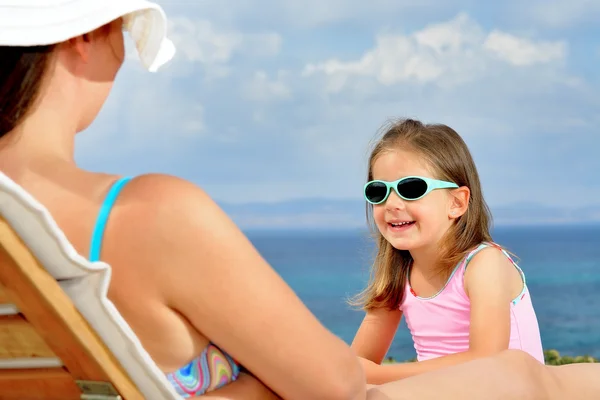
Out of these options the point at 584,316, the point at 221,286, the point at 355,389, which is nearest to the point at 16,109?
the point at 221,286

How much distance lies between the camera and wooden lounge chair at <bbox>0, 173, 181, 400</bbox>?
1.20 metres

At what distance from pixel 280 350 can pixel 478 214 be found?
201 cm

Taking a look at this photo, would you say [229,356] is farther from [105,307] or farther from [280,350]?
[105,307]

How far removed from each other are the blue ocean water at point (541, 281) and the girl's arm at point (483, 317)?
6.33 metres

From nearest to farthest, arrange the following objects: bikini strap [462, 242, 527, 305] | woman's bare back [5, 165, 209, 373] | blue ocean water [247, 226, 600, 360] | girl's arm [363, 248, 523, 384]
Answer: woman's bare back [5, 165, 209, 373]
girl's arm [363, 248, 523, 384]
bikini strap [462, 242, 527, 305]
blue ocean water [247, 226, 600, 360]

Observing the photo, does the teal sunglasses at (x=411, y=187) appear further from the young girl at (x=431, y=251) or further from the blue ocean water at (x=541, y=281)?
the blue ocean water at (x=541, y=281)

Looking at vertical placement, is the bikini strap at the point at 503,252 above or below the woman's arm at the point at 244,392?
above

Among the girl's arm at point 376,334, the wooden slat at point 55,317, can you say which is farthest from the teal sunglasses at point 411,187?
the wooden slat at point 55,317

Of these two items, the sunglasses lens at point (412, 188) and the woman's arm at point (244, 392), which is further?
the sunglasses lens at point (412, 188)

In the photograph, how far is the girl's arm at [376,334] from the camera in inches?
124

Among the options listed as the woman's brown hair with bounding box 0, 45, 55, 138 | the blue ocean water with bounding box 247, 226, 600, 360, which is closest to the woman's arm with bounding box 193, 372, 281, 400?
the woman's brown hair with bounding box 0, 45, 55, 138

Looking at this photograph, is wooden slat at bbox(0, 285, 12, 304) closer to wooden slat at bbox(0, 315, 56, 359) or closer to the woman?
wooden slat at bbox(0, 315, 56, 359)

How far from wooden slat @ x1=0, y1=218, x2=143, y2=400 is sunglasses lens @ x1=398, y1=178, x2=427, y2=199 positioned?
73.5 inches

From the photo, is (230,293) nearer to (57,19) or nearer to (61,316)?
(61,316)
